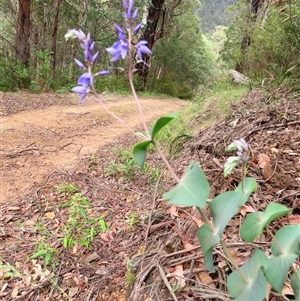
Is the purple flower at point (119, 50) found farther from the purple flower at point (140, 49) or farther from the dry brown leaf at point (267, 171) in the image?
the dry brown leaf at point (267, 171)

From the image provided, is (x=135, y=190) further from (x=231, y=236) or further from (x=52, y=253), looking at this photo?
(x=231, y=236)

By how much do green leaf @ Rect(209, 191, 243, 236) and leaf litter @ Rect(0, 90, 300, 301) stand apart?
2.10 feet

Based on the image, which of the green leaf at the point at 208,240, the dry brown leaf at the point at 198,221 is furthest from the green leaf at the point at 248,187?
the dry brown leaf at the point at 198,221

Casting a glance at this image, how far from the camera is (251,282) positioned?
3.85 ft

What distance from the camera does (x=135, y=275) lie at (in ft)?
6.85

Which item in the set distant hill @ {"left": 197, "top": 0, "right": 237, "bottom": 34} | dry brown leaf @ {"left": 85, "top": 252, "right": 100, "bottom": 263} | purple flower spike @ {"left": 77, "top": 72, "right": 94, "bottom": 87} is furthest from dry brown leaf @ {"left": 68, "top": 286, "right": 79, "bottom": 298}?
distant hill @ {"left": 197, "top": 0, "right": 237, "bottom": 34}

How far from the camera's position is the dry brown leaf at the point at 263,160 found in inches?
94.3

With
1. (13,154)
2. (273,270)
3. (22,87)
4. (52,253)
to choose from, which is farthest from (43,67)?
(273,270)

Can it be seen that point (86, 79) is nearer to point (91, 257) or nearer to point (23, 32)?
point (91, 257)

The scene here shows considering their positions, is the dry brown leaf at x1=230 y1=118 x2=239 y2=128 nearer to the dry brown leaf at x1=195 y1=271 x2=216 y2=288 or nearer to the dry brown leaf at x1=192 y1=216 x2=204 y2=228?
the dry brown leaf at x1=192 y1=216 x2=204 y2=228

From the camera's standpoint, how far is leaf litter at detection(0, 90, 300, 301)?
6.05 feet

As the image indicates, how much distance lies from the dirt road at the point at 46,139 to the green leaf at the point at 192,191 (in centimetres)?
311

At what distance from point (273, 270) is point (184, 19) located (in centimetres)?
2714

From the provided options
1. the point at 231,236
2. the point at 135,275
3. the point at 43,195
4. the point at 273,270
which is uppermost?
the point at 273,270
